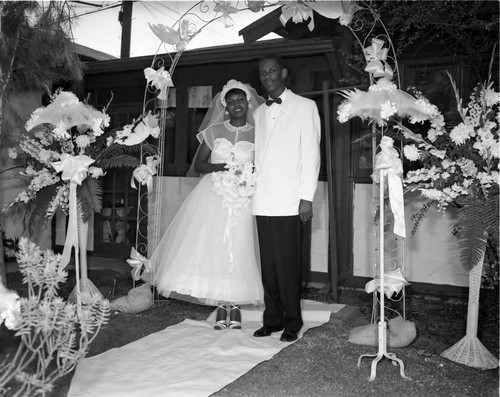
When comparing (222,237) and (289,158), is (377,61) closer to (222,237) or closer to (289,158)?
(289,158)

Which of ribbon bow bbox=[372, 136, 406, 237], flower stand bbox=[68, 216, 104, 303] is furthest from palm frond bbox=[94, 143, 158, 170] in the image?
ribbon bow bbox=[372, 136, 406, 237]

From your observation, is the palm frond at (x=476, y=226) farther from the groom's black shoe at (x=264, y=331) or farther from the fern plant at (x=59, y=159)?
the fern plant at (x=59, y=159)

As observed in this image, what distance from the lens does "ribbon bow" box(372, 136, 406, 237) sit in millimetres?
3955

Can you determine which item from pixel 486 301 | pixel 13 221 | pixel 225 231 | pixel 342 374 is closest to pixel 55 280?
pixel 342 374

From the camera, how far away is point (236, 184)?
4.86 m

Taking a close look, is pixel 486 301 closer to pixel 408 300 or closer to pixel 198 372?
pixel 408 300

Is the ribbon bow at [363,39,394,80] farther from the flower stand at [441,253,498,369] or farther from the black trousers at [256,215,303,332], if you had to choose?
the flower stand at [441,253,498,369]

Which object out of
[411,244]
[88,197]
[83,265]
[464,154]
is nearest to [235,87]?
[88,197]

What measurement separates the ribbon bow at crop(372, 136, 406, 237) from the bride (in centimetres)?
133

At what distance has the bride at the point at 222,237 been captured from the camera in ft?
16.1

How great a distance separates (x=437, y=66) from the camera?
19.5ft

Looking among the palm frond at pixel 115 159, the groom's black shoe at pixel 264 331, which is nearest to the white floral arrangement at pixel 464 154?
the groom's black shoe at pixel 264 331

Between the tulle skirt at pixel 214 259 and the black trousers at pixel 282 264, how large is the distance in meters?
0.35

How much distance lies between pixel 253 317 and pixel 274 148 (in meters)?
1.69
